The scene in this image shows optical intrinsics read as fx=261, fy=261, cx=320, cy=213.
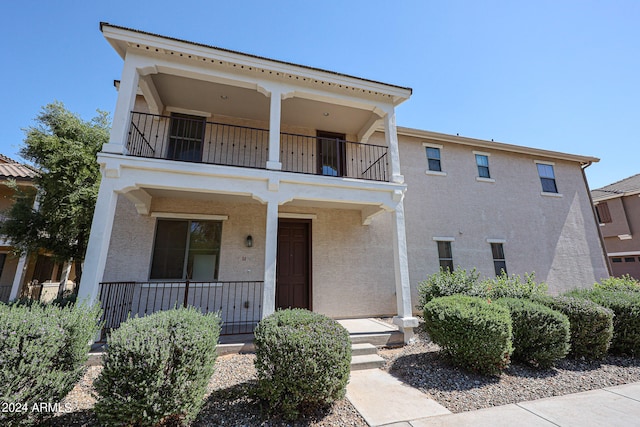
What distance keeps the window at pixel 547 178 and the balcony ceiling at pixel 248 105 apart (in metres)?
8.97

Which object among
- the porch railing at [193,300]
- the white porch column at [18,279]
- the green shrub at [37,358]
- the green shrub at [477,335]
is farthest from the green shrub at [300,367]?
the white porch column at [18,279]

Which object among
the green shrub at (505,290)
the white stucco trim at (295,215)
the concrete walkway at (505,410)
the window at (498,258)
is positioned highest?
the white stucco trim at (295,215)

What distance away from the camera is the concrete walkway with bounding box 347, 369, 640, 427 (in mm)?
3260

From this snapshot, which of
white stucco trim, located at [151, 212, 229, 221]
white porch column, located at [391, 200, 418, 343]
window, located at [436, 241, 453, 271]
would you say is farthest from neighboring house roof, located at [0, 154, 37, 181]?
window, located at [436, 241, 453, 271]

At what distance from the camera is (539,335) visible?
4.94 metres

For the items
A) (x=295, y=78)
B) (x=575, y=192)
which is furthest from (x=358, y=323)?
(x=575, y=192)

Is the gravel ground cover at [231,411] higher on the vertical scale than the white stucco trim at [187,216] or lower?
lower

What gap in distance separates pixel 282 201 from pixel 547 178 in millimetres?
12450

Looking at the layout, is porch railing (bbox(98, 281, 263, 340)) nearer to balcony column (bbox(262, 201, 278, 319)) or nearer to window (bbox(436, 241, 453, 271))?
balcony column (bbox(262, 201, 278, 319))

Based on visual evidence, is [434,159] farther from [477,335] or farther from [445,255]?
[477,335]

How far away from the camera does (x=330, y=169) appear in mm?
9000

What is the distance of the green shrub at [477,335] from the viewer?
450cm

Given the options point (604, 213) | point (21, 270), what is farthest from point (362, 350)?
point (604, 213)

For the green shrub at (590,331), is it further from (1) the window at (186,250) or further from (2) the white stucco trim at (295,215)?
(1) the window at (186,250)
